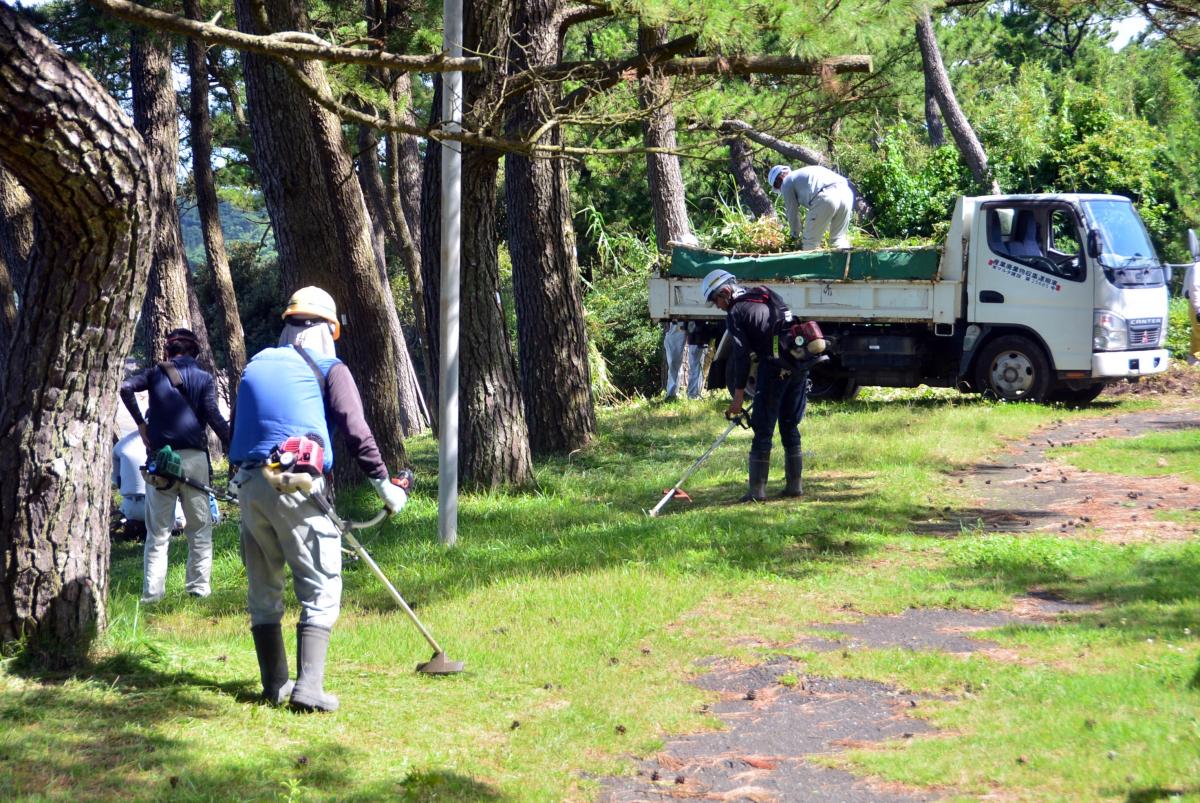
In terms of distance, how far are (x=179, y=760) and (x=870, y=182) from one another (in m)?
21.5

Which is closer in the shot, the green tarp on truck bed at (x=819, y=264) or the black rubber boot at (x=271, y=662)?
the black rubber boot at (x=271, y=662)

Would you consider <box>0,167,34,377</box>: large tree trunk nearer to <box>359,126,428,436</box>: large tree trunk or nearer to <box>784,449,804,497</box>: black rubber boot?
<box>359,126,428,436</box>: large tree trunk

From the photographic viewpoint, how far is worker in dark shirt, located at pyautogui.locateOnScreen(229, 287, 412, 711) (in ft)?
19.4

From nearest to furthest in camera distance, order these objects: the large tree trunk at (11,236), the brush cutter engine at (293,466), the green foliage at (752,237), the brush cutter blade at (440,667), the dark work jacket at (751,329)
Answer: the brush cutter engine at (293,466)
the brush cutter blade at (440,667)
the dark work jacket at (751,329)
the large tree trunk at (11,236)
the green foliage at (752,237)

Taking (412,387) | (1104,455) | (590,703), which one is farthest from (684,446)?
(412,387)

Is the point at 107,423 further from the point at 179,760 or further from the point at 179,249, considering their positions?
the point at 179,249

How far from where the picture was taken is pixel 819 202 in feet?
55.9

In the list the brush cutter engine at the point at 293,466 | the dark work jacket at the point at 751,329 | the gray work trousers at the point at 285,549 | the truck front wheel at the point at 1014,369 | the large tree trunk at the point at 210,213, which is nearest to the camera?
the brush cutter engine at the point at 293,466

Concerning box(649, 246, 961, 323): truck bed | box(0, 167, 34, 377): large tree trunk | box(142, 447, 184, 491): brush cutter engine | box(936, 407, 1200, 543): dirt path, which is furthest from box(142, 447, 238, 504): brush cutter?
box(649, 246, 961, 323): truck bed

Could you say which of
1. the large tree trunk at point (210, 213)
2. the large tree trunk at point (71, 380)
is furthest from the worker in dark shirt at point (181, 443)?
the large tree trunk at point (210, 213)

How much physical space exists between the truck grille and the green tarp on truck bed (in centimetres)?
232

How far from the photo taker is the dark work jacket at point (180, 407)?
361 inches

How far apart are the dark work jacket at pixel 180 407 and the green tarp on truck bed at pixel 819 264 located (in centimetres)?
911

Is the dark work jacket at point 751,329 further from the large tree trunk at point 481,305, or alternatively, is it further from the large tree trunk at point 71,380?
the large tree trunk at point 71,380
